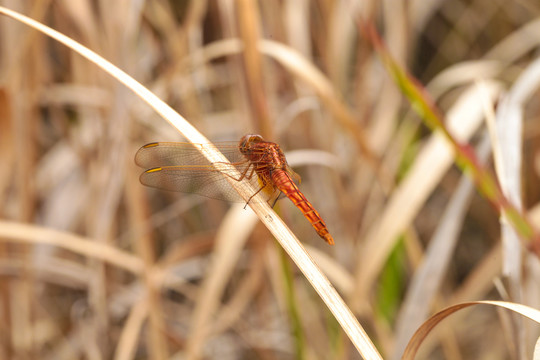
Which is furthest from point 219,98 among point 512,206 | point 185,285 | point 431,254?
point 512,206

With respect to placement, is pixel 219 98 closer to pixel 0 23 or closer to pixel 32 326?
pixel 0 23

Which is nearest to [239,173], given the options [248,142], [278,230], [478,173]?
[248,142]

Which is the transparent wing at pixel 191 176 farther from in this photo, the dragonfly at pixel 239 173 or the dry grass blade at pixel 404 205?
the dry grass blade at pixel 404 205

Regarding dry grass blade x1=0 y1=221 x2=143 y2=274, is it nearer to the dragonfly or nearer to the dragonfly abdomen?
the dragonfly

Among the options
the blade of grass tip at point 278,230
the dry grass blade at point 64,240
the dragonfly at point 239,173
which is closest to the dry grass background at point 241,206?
the dry grass blade at point 64,240

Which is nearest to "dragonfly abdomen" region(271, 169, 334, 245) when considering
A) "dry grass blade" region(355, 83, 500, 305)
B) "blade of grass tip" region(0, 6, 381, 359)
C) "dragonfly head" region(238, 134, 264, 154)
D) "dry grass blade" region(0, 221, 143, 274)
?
"dragonfly head" region(238, 134, 264, 154)

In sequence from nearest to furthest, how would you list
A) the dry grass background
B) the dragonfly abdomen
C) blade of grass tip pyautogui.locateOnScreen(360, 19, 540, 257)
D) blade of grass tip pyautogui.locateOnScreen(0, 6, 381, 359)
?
blade of grass tip pyautogui.locateOnScreen(0, 6, 381, 359)
blade of grass tip pyautogui.locateOnScreen(360, 19, 540, 257)
the dragonfly abdomen
the dry grass background
